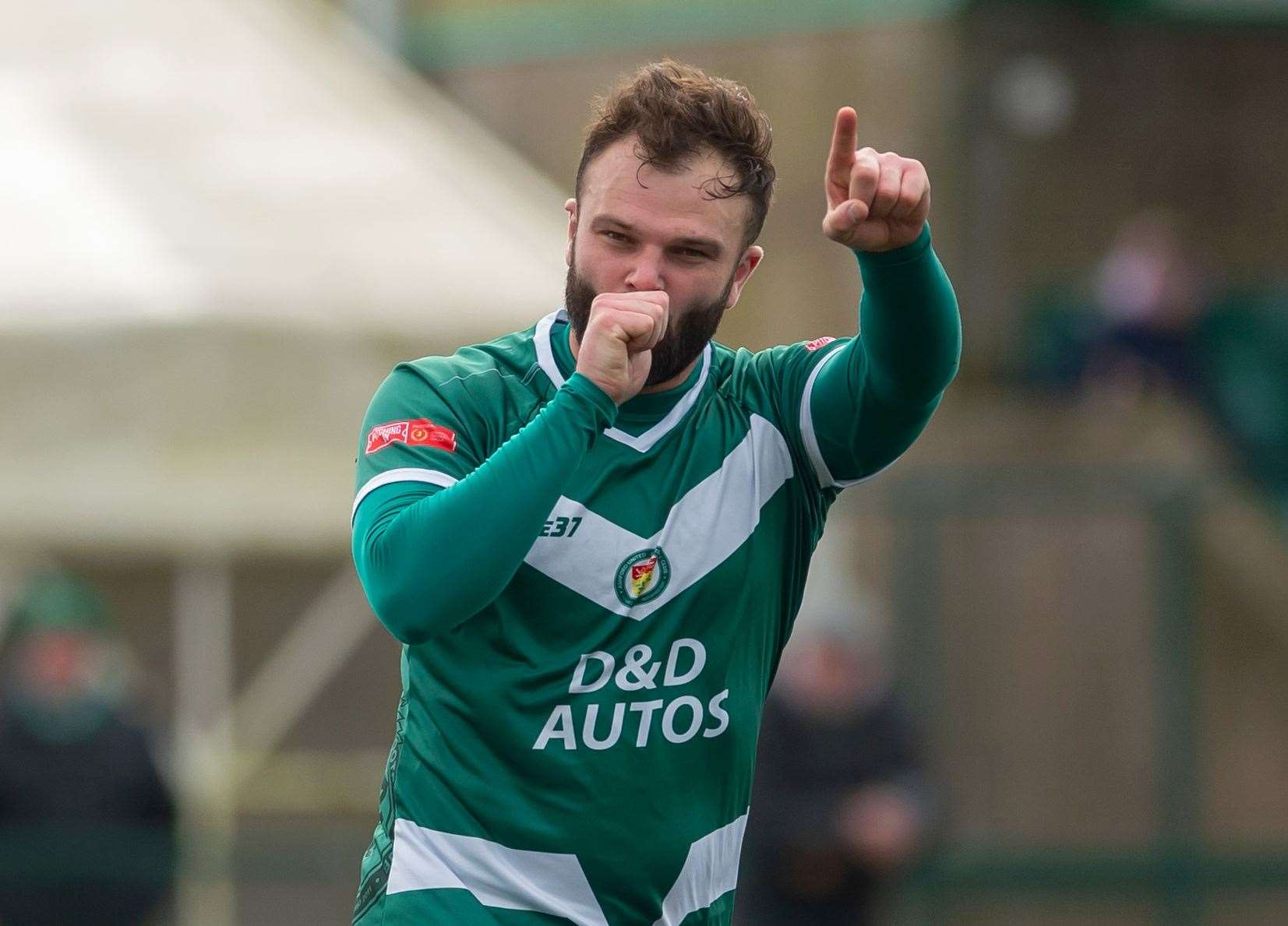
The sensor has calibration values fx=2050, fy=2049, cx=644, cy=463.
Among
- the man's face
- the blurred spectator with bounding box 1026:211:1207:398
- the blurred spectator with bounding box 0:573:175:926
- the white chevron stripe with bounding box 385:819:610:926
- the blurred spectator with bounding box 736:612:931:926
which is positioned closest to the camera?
the man's face

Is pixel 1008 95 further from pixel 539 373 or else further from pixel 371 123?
pixel 539 373

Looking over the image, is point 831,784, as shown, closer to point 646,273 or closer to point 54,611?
point 54,611

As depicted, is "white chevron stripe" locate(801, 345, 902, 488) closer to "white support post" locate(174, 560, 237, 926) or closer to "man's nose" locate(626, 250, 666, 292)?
"man's nose" locate(626, 250, 666, 292)

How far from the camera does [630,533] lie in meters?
3.53

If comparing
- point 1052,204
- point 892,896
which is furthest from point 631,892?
point 1052,204

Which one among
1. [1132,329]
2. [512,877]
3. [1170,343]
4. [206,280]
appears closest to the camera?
[512,877]

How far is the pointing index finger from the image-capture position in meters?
3.42

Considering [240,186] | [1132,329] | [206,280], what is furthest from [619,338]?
[1132,329]

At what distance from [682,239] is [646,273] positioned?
9 cm

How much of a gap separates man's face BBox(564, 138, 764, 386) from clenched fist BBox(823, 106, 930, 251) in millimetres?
174

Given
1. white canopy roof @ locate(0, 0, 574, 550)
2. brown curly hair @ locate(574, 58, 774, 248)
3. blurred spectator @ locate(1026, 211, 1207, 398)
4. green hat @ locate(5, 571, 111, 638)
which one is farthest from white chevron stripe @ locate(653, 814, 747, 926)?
blurred spectator @ locate(1026, 211, 1207, 398)

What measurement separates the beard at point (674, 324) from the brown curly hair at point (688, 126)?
15 cm

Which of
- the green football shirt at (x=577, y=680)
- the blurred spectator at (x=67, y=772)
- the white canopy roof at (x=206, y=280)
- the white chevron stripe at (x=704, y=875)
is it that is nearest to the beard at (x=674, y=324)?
the green football shirt at (x=577, y=680)

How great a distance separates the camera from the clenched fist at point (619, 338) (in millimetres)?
3281
